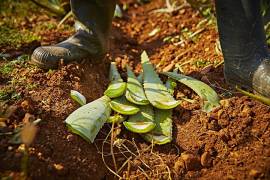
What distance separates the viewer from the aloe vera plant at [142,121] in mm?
1632

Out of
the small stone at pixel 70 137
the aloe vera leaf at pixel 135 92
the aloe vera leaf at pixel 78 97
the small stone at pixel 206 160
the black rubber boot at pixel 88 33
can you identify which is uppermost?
the black rubber boot at pixel 88 33

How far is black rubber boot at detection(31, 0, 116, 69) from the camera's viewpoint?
2.01 metres

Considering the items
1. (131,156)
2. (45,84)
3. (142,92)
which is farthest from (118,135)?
(45,84)

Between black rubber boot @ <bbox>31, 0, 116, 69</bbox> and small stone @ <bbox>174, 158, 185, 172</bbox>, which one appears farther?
black rubber boot @ <bbox>31, 0, 116, 69</bbox>

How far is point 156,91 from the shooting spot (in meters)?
1.83

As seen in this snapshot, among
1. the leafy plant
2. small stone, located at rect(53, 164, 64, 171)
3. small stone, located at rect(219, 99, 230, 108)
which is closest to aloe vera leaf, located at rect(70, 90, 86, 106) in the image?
the leafy plant

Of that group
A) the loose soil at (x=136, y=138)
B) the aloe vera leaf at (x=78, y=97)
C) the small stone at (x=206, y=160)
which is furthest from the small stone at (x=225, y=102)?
the aloe vera leaf at (x=78, y=97)

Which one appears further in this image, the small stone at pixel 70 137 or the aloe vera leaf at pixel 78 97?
the aloe vera leaf at pixel 78 97

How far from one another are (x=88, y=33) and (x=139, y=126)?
26.5 inches

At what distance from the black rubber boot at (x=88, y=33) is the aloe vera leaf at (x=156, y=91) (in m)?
0.27

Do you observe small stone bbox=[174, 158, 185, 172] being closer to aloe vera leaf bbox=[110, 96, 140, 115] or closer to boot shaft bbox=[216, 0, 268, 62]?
aloe vera leaf bbox=[110, 96, 140, 115]

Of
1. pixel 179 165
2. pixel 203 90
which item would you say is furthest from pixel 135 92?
pixel 179 165

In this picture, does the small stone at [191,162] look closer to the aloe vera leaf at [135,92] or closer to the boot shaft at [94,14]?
the aloe vera leaf at [135,92]

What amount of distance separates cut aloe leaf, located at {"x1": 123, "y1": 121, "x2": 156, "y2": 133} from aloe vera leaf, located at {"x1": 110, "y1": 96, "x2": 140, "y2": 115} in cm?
5
